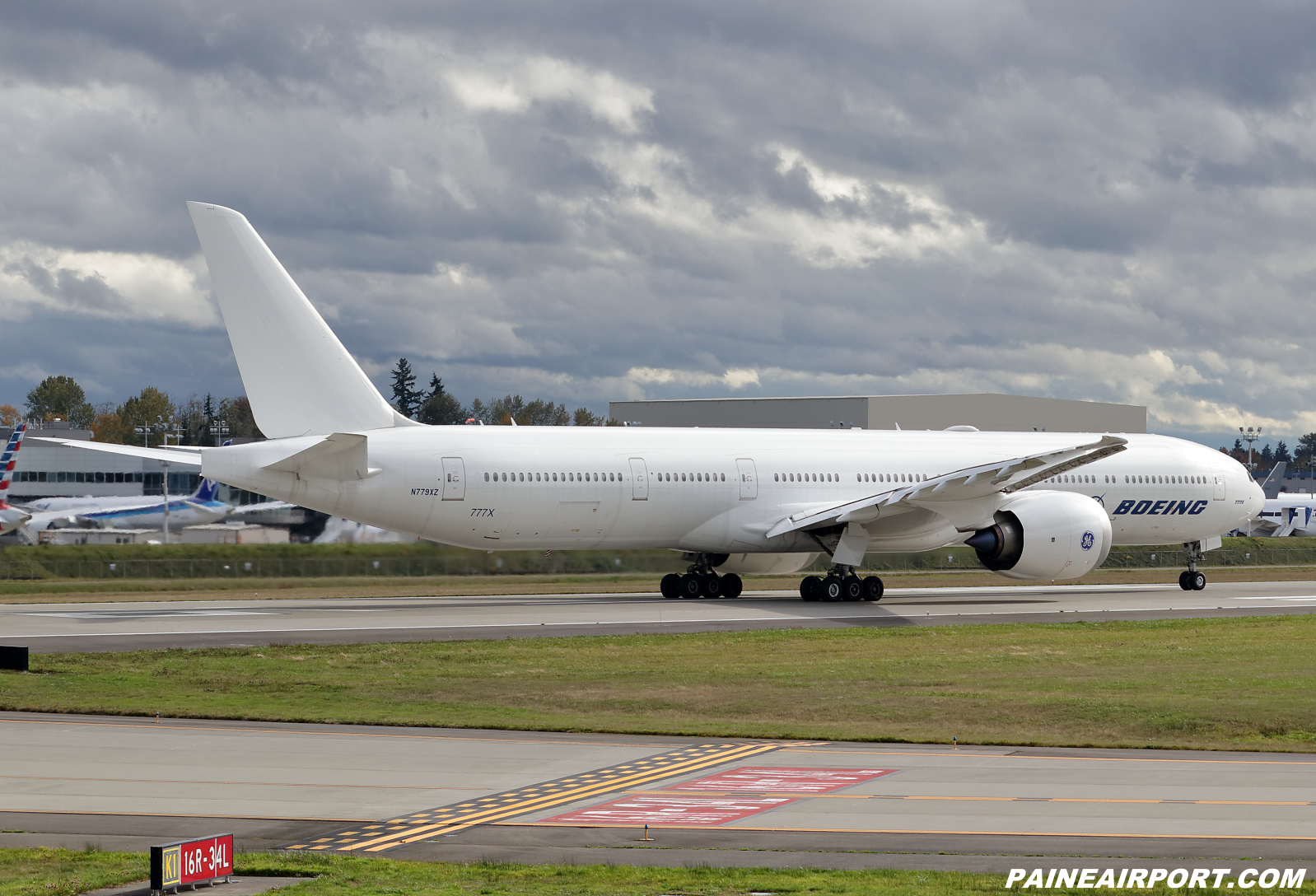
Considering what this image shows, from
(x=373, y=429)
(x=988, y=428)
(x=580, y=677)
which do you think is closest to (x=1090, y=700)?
(x=580, y=677)

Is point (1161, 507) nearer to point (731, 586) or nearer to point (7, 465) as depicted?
point (731, 586)

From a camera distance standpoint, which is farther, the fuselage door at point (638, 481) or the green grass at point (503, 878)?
Answer: the fuselage door at point (638, 481)

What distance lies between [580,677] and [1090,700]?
7.95 m

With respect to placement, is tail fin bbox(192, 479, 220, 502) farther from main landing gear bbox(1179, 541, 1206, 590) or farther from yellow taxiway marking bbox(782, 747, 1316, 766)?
yellow taxiway marking bbox(782, 747, 1316, 766)

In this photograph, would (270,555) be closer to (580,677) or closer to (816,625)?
(816,625)

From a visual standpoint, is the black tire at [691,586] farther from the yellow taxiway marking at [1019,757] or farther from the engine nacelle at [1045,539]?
the yellow taxiway marking at [1019,757]

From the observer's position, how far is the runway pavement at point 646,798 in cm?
1102

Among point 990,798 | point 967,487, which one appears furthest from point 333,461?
point 990,798

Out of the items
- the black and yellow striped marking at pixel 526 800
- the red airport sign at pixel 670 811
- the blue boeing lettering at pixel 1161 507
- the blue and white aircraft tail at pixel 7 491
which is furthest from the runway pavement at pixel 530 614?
the blue and white aircraft tail at pixel 7 491

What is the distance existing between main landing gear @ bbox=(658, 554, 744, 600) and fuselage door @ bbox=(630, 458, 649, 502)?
4.12 metres

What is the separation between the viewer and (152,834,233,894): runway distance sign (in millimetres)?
9039

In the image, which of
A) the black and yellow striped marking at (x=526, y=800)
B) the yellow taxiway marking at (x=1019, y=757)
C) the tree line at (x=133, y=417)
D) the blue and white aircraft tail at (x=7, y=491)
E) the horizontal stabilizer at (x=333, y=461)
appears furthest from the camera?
the tree line at (x=133, y=417)

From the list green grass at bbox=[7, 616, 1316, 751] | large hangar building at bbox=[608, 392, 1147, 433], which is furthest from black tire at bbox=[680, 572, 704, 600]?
large hangar building at bbox=[608, 392, 1147, 433]

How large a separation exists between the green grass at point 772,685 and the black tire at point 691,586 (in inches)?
462
